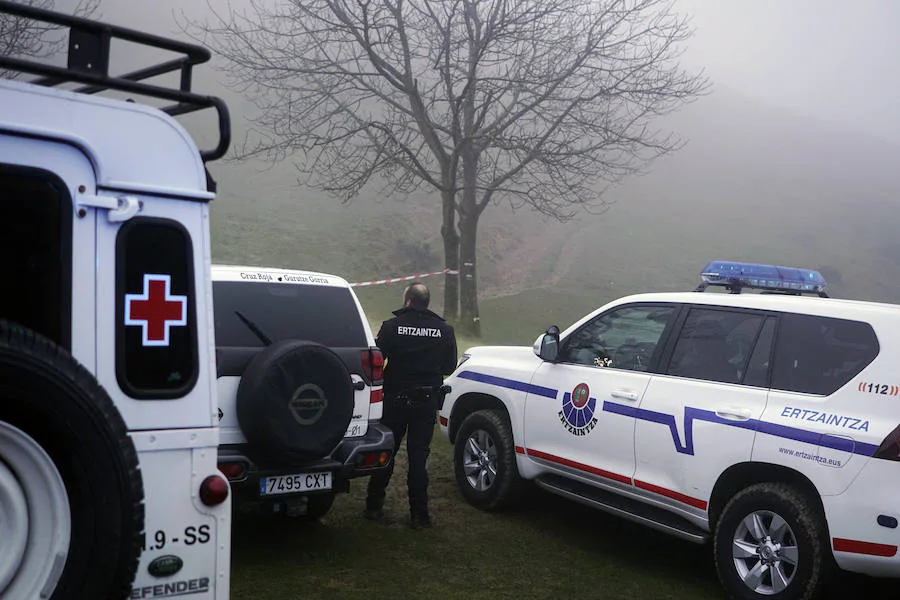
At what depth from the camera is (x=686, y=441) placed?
17.7 ft

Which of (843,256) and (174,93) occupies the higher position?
(843,256)

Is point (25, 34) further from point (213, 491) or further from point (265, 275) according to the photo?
point (213, 491)

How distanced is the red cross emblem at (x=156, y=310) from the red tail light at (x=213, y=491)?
20.0 inches

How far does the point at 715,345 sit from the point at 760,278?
965mm

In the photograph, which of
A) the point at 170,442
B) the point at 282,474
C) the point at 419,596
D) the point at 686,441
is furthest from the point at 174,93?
the point at 686,441

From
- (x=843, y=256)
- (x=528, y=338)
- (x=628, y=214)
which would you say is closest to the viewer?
(x=528, y=338)

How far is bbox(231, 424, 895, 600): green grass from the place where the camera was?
5328 mm

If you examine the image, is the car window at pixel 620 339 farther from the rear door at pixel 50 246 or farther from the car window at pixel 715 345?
the rear door at pixel 50 246

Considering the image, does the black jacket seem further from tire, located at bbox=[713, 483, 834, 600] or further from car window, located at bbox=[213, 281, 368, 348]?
tire, located at bbox=[713, 483, 834, 600]

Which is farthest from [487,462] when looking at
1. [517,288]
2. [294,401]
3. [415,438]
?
[517,288]

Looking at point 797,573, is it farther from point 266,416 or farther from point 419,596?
point 266,416

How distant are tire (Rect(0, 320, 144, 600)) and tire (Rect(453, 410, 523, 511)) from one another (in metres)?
4.57

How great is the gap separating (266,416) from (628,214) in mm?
52485

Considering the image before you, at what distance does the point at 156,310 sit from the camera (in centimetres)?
309
